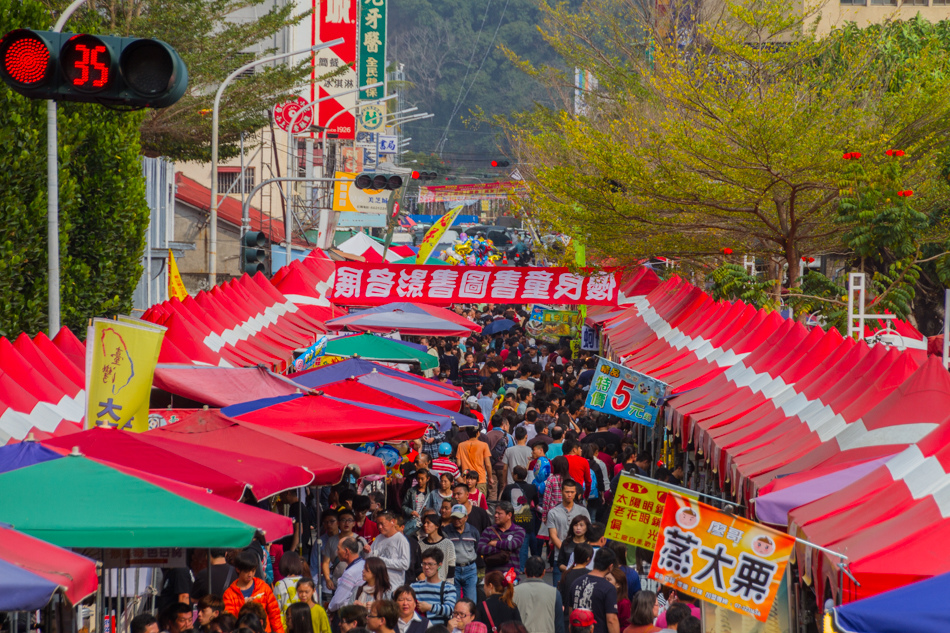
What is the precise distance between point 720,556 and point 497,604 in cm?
268

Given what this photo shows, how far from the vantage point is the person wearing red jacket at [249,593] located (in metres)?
8.16

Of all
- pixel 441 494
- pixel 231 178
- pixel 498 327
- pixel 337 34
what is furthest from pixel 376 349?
pixel 337 34

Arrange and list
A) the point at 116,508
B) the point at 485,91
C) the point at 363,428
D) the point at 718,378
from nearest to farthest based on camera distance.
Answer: the point at 116,508
the point at 363,428
the point at 718,378
the point at 485,91

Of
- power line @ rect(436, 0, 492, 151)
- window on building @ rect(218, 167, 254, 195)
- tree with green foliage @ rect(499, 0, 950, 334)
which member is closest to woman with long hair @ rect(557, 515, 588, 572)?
tree with green foliage @ rect(499, 0, 950, 334)

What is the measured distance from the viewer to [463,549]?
10.3 metres

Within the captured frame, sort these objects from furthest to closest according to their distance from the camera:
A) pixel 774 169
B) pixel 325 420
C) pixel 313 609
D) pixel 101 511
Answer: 1. pixel 774 169
2. pixel 325 420
3. pixel 313 609
4. pixel 101 511

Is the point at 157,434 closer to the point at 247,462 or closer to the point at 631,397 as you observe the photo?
the point at 247,462

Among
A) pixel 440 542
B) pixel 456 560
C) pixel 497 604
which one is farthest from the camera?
pixel 456 560

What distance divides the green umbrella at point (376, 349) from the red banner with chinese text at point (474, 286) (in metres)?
6.26

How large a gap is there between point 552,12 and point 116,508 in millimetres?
27084

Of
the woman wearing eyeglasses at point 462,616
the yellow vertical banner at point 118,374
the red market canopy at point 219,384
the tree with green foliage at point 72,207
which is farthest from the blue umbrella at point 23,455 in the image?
the tree with green foliage at point 72,207

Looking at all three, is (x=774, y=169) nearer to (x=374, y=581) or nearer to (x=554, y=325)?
(x=374, y=581)

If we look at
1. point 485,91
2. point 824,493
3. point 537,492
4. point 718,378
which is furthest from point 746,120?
point 485,91

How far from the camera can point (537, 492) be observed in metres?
12.5
